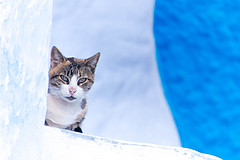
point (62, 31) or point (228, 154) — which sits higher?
point (62, 31)

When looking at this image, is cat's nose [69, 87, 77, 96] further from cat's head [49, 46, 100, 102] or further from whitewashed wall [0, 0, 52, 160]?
whitewashed wall [0, 0, 52, 160]

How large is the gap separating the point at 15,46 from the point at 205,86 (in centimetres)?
159

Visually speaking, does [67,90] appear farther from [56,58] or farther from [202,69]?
[202,69]

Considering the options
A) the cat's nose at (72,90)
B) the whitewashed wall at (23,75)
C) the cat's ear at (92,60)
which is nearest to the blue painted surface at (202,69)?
the cat's ear at (92,60)

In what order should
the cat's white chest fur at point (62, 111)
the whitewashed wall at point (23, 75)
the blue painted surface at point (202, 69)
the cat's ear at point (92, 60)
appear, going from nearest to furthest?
the whitewashed wall at point (23, 75) < the cat's white chest fur at point (62, 111) < the cat's ear at point (92, 60) < the blue painted surface at point (202, 69)

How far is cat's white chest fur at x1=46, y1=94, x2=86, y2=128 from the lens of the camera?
4.14 ft

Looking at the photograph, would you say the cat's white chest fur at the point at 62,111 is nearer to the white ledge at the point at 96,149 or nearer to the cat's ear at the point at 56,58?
the cat's ear at the point at 56,58

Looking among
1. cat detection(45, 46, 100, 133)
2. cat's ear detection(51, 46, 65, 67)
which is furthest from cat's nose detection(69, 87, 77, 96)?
cat's ear detection(51, 46, 65, 67)

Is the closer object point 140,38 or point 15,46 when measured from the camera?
point 15,46

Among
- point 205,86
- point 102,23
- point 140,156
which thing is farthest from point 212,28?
point 140,156

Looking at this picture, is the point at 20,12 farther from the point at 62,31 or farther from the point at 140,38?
the point at 140,38

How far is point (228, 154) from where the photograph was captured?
2143 millimetres

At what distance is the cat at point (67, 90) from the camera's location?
1279 millimetres

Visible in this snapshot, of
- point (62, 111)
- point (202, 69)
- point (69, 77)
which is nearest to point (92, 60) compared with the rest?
point (69, 77)
